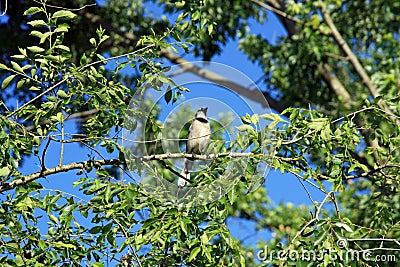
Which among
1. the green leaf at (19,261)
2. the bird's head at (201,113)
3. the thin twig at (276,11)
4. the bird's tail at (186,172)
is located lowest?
the green leaf at (19,261)

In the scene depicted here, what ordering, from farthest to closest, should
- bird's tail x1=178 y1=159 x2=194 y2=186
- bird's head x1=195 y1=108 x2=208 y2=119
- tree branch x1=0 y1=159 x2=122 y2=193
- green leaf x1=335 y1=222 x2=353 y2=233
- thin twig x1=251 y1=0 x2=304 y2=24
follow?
thin twig x1=251 y1=0 x2=304 y2=24 → tree branch x1=0 y1=159 x2=122 y2=193 → bird's tail x1=178 y1=159 x2=194 y2=186 → bird's head x1=195 y1=108 x2=208 y2=119 → green leaf x1=335 y1=222 x2=353 y2=233

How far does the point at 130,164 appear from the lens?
3062mm

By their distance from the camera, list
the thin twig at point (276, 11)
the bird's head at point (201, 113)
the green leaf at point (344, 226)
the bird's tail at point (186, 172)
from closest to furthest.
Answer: the green leaf at point (344, 226) → the bird's head at point (201, 113) → the bird's tail at point (186, 172) → the thin twig at point (276, 11)

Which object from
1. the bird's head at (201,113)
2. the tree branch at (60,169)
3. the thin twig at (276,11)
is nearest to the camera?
the bird's head at (201,113)

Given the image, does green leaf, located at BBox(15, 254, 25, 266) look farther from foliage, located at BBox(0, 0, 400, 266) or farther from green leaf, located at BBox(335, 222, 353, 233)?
green leaf, located at BBox(335, 222, 353, 233)

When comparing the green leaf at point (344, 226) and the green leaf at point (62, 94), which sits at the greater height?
the green leaf at point (62, 94)

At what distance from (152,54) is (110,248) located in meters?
0.94

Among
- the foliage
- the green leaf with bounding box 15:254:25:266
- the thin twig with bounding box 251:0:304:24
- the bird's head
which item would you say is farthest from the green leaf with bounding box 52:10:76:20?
the thin twig with bounding box 251:0:304:24

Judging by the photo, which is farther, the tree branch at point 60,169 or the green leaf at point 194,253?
the tree branch at point 60,169

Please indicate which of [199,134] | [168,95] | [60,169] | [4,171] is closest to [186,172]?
[199,134]

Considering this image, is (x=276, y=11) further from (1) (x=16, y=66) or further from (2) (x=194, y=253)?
(2) (x=194, y=253)

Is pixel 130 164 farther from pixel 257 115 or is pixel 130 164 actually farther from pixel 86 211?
pixel 257 115

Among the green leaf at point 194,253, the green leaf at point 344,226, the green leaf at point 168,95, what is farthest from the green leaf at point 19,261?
the green leaf at point 344,226

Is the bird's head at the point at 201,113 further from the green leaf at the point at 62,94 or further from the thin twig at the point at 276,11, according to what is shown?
the thin twig at the point at 276,11
